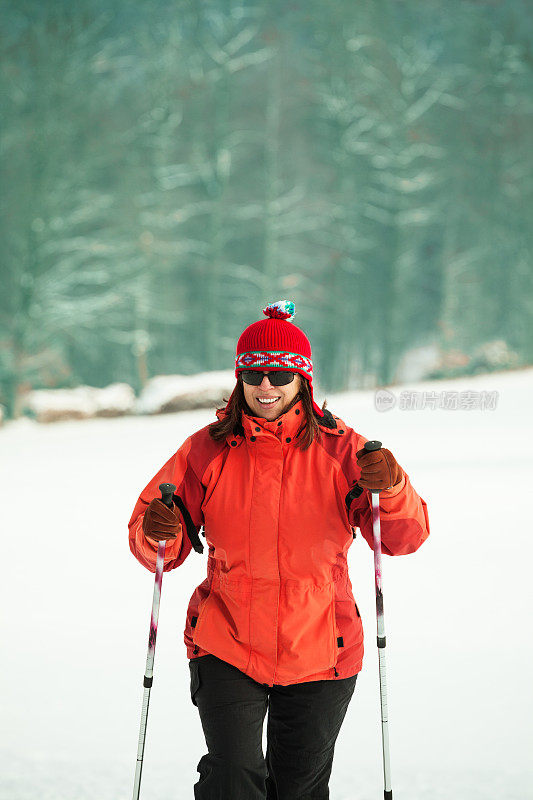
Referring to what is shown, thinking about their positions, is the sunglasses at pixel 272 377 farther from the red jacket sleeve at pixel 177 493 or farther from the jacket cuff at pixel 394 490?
the jacket cuff at pixel 394 490

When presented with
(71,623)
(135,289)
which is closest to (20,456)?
(71,623)

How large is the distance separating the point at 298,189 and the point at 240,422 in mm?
15668

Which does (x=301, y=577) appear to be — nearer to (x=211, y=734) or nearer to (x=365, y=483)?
(x=365, y=483)

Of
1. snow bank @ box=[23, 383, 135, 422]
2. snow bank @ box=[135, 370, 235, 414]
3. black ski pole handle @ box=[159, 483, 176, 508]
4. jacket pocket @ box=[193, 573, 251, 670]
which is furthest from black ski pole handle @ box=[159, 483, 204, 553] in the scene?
snow bank @ box=[23, 383, 135, 422]

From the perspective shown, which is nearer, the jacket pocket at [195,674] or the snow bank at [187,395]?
the jacket pocket at [195,674]

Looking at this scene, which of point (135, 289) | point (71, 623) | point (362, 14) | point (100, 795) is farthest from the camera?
point (362, 14)

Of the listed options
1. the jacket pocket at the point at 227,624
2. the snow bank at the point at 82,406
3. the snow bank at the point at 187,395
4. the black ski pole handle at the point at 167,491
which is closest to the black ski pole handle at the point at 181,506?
the black ski pole handle at the point at 167,491

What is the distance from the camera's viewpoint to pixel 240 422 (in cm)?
185

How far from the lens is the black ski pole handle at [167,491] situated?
67.1 inches

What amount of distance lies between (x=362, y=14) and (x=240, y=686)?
16.7 meters

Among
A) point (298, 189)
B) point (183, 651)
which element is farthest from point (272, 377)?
point (298, 189)

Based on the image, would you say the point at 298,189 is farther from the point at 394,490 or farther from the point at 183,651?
the point at 394,490

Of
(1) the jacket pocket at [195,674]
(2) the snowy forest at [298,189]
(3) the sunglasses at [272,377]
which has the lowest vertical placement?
(1) the jacket pocket at [195,674]

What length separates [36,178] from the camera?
13.4m
